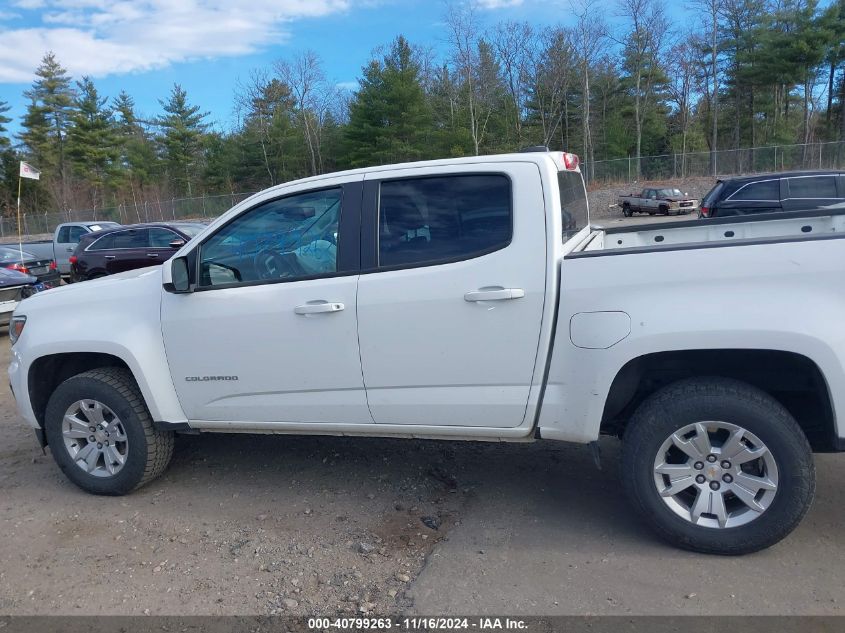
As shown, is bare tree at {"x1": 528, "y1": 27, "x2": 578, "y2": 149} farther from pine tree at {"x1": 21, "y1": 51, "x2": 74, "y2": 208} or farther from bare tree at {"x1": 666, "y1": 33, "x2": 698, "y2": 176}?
pine tree at {"x1": 21, "y1": 51, "x2": 74, "y2": 208}

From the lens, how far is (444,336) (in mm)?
3539

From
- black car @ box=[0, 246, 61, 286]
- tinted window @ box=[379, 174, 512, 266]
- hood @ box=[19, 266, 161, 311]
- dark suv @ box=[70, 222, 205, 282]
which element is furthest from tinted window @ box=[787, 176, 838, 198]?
black car @ box=[0, 246, 61, 286]

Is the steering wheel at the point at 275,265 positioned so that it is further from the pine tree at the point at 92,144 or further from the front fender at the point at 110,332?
the pine tree at the point at 92,144

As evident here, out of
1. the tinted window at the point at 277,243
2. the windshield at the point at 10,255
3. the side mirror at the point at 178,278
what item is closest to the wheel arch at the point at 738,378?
the tinted window at the point at 277,243

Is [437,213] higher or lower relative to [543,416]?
higher

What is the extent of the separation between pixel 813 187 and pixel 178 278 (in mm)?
13044

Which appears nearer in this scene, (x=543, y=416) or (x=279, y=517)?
(x=543, y=416)

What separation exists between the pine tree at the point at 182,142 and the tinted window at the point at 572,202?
58859 millimetres

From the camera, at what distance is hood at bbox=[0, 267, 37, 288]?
10.9 meters

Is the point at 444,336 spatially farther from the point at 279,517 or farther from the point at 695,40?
the point at 695,40

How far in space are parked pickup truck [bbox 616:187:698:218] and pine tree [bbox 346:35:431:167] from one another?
13986mm

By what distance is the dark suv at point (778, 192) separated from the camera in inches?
510

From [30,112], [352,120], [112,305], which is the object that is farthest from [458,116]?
[112,305]

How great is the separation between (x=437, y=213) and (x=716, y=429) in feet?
5.97
